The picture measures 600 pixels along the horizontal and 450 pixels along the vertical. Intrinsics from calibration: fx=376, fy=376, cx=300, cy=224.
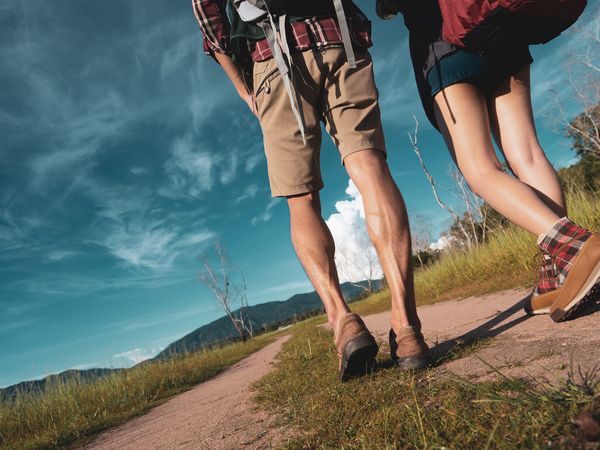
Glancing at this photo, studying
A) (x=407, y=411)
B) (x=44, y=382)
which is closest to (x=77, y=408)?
(x=44, y=382)

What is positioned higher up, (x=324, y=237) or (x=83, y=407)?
(x=324, y=237)

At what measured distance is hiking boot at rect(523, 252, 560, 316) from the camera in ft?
5.64

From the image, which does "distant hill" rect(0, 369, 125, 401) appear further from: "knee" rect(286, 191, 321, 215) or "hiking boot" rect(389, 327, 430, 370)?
"hiking boot" rect(389, 327, 430, 370)

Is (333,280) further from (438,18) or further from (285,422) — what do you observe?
(438,18)

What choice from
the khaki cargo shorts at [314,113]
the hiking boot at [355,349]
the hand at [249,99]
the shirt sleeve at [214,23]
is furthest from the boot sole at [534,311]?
the shirt sleeve at [214,23]

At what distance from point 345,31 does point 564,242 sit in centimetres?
128

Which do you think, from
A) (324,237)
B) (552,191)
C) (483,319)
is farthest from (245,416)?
(552,191)

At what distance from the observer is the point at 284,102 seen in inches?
73.2

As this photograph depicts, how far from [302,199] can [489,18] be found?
108cm

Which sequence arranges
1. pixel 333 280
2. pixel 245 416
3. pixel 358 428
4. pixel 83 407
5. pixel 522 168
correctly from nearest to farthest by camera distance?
1. pixel 358 428
2. pixel 245 416
3. pixel 333 280
4. pixel 522 168
5. pixel 83 407

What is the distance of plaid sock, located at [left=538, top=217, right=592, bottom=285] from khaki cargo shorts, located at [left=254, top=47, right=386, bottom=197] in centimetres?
79

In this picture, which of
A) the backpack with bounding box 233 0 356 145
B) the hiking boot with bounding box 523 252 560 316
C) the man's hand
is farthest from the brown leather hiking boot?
the man's hand

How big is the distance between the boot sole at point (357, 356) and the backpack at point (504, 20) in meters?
1.33

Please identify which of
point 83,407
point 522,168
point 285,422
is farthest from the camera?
point 83,407
